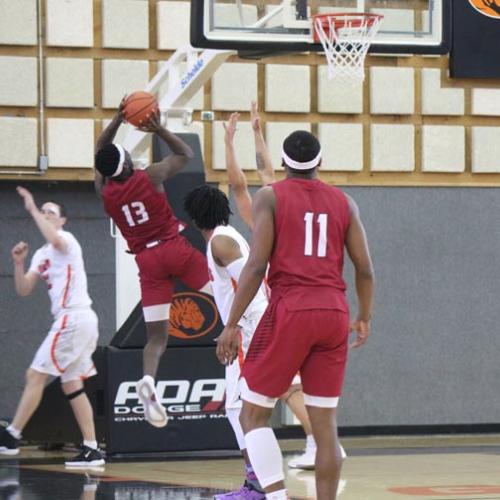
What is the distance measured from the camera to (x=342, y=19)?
12242mm

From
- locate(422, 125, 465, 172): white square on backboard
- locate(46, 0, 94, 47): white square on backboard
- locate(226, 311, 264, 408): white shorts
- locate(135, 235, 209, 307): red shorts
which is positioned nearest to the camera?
locate(226, 311, 264, 408): white shorts

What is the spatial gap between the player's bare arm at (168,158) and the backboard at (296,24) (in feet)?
4.05

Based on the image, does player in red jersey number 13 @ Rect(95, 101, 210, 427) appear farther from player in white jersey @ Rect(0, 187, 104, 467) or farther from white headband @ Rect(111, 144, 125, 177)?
player in white jersey @ Rect(0, 187, 104, 467)

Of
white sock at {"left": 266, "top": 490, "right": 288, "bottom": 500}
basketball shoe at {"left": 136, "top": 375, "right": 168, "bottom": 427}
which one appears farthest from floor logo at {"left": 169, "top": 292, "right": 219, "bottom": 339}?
white sock at {"left": 266, "top": 490, "right": 288, "bottom": 500}

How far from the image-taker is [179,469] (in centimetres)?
1193

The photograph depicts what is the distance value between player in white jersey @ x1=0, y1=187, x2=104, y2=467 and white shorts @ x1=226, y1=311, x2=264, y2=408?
2.67m

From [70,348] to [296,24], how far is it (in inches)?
125

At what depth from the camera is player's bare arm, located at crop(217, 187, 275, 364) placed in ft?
26.4

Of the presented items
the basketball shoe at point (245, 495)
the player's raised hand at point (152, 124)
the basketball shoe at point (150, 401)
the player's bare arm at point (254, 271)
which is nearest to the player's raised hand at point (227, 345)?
the player's bare arm at point (254, 271)

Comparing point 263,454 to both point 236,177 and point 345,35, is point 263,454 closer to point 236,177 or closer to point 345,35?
point 236,177

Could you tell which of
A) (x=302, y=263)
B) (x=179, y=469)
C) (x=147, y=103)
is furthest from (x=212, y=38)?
(x=302, y=263)

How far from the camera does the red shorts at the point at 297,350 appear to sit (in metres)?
7.95

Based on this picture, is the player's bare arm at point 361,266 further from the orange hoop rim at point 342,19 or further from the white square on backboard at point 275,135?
the white square on backboard at point 275,135

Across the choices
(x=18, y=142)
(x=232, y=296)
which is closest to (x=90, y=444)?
(x=232, y=296)
